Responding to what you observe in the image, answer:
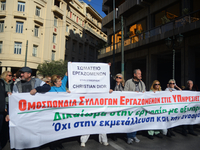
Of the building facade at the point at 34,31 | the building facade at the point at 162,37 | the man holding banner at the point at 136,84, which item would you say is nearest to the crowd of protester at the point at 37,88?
the man holding banner at the point at 136,84

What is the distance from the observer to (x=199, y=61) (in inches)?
652

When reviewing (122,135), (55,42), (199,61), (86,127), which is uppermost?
(55,42)

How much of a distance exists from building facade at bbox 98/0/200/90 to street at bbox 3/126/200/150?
6295 mm

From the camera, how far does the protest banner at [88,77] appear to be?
12.7 ft

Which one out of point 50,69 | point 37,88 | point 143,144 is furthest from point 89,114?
point 50,69

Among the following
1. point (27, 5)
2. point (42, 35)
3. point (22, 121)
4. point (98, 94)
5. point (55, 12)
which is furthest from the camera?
point (55, 12)

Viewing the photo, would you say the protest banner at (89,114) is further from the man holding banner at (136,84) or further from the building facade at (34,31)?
the building facade at (34,31)

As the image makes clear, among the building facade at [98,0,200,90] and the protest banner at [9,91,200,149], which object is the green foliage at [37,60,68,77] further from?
the protest banner at [9,91,200,149]

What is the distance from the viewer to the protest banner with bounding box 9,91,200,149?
3.45m

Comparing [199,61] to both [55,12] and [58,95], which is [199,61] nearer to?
[58,95]

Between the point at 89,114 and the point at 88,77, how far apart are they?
33.9 inches

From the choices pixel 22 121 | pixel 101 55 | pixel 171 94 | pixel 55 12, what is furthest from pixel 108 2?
pixel 22 121

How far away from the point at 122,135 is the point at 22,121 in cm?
274

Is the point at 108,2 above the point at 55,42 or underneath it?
above
